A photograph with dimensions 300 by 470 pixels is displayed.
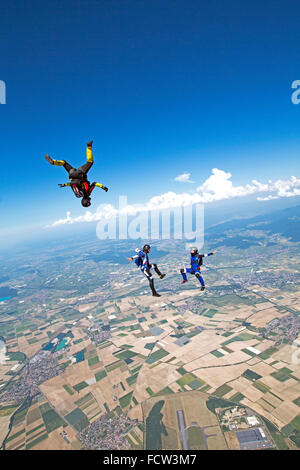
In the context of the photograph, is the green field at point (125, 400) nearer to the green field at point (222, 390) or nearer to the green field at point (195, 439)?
the green field at point (195, 439)

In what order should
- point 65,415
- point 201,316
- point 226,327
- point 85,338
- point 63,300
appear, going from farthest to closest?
1. point 63,300
2. point 201,316
3. point 85,338
4. point 226,327
5. point 65,415

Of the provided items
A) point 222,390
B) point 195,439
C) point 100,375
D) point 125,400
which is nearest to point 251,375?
point 222,390

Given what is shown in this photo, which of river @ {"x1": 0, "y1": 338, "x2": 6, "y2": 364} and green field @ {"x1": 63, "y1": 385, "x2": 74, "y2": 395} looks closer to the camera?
green field @ {"x1": 63, "y1": 385, "x2": 74, "y2": 395}

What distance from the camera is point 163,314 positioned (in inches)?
4338

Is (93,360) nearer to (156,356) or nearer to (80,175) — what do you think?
(156,356)

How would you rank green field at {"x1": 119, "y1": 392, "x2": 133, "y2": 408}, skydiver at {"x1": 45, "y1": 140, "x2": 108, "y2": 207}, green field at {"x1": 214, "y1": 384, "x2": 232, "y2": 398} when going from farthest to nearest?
green field at {"x1": 119, "y1": 392, "x2": 133, "y2": 408}, green field at {"x1": 214, "y1": 384, "x2": 232, "y2": 398}, skydiver at {"x1": 45, "y1": 140, "x2": 108, "y2": 207}

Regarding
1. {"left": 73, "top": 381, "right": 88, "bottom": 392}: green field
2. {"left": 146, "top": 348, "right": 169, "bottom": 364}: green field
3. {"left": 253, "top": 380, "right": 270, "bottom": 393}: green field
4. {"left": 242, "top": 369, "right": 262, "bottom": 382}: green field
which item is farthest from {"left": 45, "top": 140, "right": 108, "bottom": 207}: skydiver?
{"left": 146, "top": 348, "right": 169, "bottom": 364}: green field

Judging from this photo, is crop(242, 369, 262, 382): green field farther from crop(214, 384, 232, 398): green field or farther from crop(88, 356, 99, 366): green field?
crop(88, 356, 99, 366): green field

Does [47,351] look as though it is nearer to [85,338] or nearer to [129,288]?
[85,338]

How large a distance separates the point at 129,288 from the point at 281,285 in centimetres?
10784

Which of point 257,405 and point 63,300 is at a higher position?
point 257,405

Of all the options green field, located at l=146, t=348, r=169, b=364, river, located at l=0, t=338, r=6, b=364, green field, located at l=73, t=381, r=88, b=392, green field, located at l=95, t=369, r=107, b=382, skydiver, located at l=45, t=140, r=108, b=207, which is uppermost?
skydiver, located at l=45, t=140, r=108, b=207

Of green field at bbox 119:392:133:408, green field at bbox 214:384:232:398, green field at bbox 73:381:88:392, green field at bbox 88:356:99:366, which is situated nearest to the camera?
green field at bbox 214:384:232:398

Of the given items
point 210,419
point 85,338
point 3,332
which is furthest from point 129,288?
point 210,419
